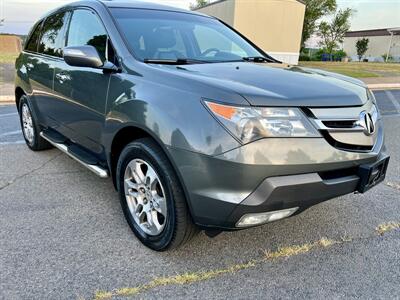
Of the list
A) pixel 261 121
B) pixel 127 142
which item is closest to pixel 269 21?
pixel 127 142

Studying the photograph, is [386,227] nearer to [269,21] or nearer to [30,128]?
[30,128]

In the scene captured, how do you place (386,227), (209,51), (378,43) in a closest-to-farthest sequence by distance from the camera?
(386,227) < (209,51) < (378,43)

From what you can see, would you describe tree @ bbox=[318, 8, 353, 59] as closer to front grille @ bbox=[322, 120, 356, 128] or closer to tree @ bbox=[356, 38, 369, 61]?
tree @ bbox=[356, 38, 369, 61]

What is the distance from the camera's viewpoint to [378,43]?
2392 inches

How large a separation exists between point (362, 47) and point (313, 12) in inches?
634

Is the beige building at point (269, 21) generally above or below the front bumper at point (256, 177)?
above

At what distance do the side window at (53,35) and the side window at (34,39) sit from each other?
19 cm

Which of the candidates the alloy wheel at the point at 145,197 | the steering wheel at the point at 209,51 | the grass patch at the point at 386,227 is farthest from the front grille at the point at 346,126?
the steering wheel at the point at 209,51

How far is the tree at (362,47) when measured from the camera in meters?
58.9

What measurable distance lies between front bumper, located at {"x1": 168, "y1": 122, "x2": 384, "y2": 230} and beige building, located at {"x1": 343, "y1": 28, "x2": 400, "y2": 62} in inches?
2378

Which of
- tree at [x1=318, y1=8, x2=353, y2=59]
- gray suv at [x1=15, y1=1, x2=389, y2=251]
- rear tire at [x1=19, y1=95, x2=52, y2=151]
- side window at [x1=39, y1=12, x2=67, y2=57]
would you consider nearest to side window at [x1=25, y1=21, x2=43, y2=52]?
side window at [x1=39, y1=12, x2=67, y2=57]

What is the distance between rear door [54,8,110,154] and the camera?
9.96 feet

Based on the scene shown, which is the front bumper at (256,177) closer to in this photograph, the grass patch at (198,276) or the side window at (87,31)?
the grass patch at (198,276)

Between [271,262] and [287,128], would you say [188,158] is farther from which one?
[271,262]
